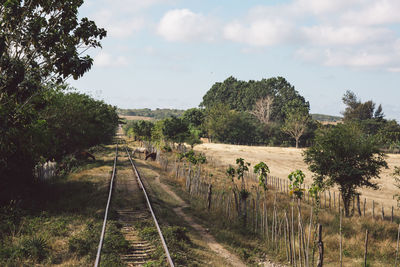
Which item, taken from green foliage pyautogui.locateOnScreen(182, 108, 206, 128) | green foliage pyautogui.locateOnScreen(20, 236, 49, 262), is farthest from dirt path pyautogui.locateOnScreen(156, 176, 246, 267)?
green foliage pyautogui.locateOnScreen(182, 108, 206, 128)

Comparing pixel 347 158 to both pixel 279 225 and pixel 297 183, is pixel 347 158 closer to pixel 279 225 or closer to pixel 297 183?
pixel 297 183

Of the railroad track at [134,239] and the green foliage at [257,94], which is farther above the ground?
the green foliage at [257,94]

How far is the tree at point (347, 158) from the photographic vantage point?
2081 cm

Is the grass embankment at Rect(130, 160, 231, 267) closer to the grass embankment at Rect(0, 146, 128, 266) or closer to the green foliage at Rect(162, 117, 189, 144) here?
the grass embankment at Rect(0, 146, 128, 266)

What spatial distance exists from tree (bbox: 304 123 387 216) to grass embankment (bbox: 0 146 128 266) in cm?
1386

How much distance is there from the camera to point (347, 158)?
21.4 metres

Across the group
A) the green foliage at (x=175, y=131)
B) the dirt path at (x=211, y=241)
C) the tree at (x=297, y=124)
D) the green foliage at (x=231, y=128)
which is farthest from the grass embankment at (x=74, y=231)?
the green foliage at (x=231, y=128)

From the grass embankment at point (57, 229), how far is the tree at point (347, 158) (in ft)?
45.5

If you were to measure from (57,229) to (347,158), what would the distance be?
57.5 feet

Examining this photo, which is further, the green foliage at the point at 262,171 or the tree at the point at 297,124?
the tree at the point at 297,124

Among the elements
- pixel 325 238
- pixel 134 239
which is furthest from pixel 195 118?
pixel 134 239

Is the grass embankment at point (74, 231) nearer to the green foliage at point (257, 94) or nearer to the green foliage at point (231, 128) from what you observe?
the green foliage at point (231, 128)

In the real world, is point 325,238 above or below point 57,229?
below

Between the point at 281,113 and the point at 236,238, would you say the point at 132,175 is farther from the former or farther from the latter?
the point at 281,113
